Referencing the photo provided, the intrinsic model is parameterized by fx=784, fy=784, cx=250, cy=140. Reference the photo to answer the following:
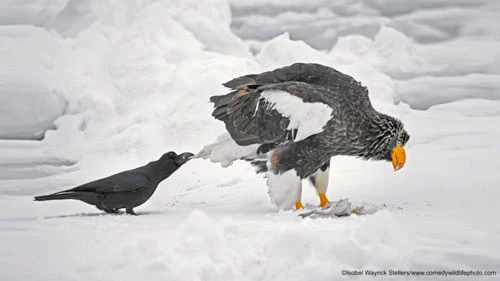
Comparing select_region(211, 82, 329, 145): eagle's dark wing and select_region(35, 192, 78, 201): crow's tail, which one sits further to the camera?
select_region(211, 82, 329, 145): eagle's dark wing

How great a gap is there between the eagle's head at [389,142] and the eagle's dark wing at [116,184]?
147 centimetres

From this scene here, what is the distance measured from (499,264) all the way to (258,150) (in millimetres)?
1770

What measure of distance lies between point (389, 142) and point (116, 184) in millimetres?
1716

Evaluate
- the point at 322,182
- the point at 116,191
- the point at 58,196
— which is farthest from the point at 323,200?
the point at 58,196

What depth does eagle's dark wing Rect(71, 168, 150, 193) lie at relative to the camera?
465 cm

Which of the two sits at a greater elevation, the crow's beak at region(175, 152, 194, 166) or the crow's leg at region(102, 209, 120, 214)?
the crow's beak at region(175, 152, 194, 166)

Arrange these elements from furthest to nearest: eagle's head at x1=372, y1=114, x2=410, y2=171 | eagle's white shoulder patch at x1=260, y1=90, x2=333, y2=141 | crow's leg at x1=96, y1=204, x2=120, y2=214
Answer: eagle's head at x1=372, y1=114, x2=410, y2=171 → crow's leg at x1=96, y1=204, x2=120, y2=214 → eagle's white shoulder patch at x1=260, y1=90, x2=333, y2=141

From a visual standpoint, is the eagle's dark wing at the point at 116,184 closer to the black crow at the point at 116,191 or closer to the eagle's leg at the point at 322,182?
the black crow at the point at 116,191

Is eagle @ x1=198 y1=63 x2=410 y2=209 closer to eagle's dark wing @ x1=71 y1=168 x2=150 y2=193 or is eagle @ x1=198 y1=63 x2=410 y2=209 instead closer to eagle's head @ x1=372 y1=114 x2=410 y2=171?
eagle's head @ x1=372 y1=114 x2=410 y2=171

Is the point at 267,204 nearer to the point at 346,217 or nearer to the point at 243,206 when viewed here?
the point at 243,206

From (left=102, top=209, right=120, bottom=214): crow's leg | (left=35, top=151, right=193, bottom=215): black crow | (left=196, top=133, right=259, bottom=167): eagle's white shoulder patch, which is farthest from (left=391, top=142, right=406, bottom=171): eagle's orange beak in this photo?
(left=102, top=209, right=120, bottom=214): crow's leg

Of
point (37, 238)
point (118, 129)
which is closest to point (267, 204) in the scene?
point (37, 238)

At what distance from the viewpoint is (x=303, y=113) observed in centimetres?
461

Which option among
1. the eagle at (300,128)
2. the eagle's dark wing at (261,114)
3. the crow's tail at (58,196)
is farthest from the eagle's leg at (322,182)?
the crow's tail at (58,196)
